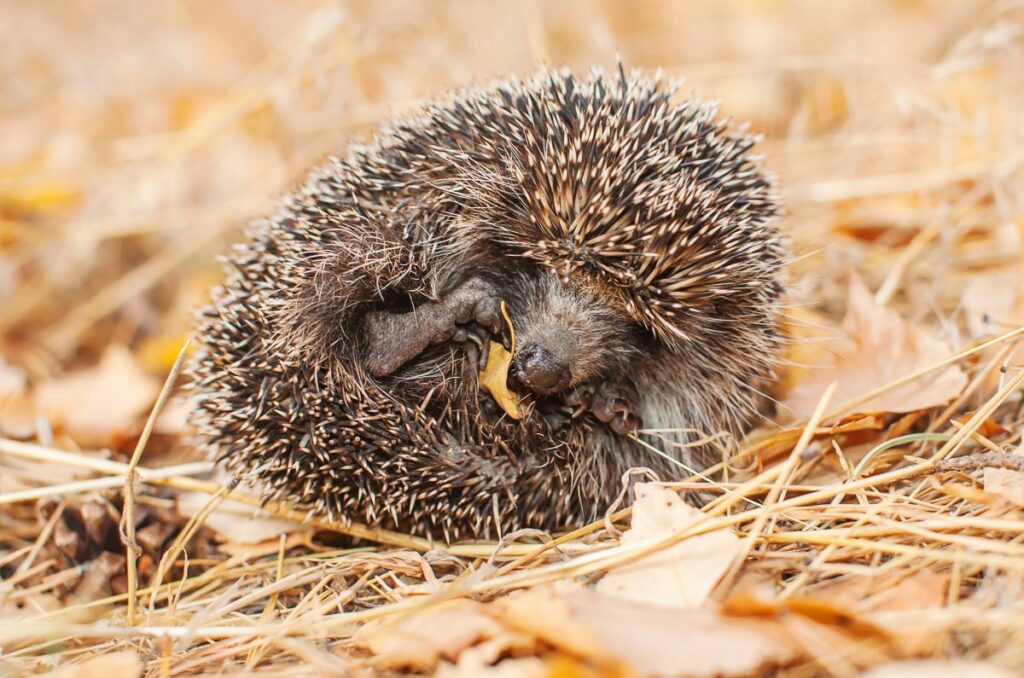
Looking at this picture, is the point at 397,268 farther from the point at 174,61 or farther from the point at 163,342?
the point at 174,61

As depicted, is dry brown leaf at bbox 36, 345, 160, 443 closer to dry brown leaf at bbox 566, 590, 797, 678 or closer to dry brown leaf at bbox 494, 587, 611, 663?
dry brown leaf at bbox 494, 587, 611, 663

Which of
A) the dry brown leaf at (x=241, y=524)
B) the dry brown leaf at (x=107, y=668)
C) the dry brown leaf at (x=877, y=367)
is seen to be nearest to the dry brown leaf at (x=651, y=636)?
the dry brown leaf at (x=107, y=668)

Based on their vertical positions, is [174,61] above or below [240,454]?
above

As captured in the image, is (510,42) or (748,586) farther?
(510,42)

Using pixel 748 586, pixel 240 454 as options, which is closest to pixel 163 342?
pixel 240 454

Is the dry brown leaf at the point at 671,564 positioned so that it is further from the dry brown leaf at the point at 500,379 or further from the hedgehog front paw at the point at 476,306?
the hedgehog front paw at the point at 476,306

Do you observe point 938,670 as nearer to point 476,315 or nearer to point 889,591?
point 889,591

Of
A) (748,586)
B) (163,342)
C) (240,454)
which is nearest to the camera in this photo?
(748,586)
